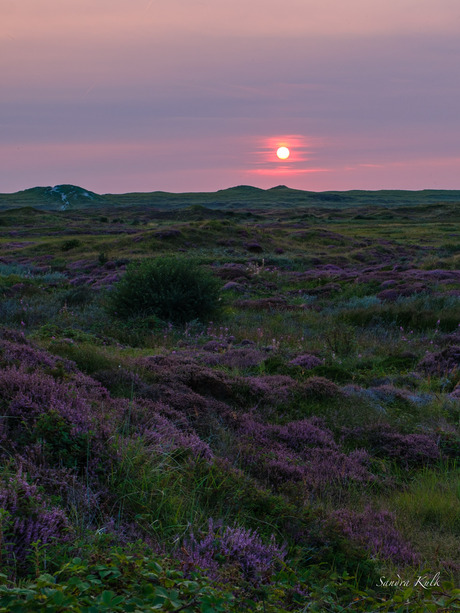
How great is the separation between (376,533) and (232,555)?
4.79 ft

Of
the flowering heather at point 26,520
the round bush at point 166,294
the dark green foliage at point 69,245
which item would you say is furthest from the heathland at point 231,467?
the dark green foliage at point 69,245

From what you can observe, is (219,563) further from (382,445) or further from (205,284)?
(205,284)

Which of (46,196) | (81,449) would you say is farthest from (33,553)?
(46,196)

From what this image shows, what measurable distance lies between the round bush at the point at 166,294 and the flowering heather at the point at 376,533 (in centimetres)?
1069

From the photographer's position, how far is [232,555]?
119 inches

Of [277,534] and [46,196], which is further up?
[46,196]

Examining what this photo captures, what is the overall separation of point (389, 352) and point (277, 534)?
26.8 feet

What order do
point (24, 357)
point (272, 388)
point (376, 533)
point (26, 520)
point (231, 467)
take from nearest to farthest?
point (26, 520) → point (376, 533) → point (231, 467) → point (24, 357) → point (272, 388)

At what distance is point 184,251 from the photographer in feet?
111

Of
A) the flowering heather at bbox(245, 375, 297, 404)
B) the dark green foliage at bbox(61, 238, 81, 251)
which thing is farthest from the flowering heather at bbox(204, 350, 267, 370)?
the dark green foliage at bbox(61, 238, 81, 251)

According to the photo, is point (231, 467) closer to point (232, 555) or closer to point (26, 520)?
point (232, 555)

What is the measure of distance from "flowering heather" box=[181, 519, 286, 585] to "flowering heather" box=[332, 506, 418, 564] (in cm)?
80

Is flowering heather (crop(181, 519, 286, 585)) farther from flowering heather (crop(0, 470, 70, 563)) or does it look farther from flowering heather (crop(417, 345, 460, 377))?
flowering heather (crop(417, 345, 460, 377))

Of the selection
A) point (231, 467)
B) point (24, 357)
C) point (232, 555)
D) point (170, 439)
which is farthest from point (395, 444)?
point (24, 357)
